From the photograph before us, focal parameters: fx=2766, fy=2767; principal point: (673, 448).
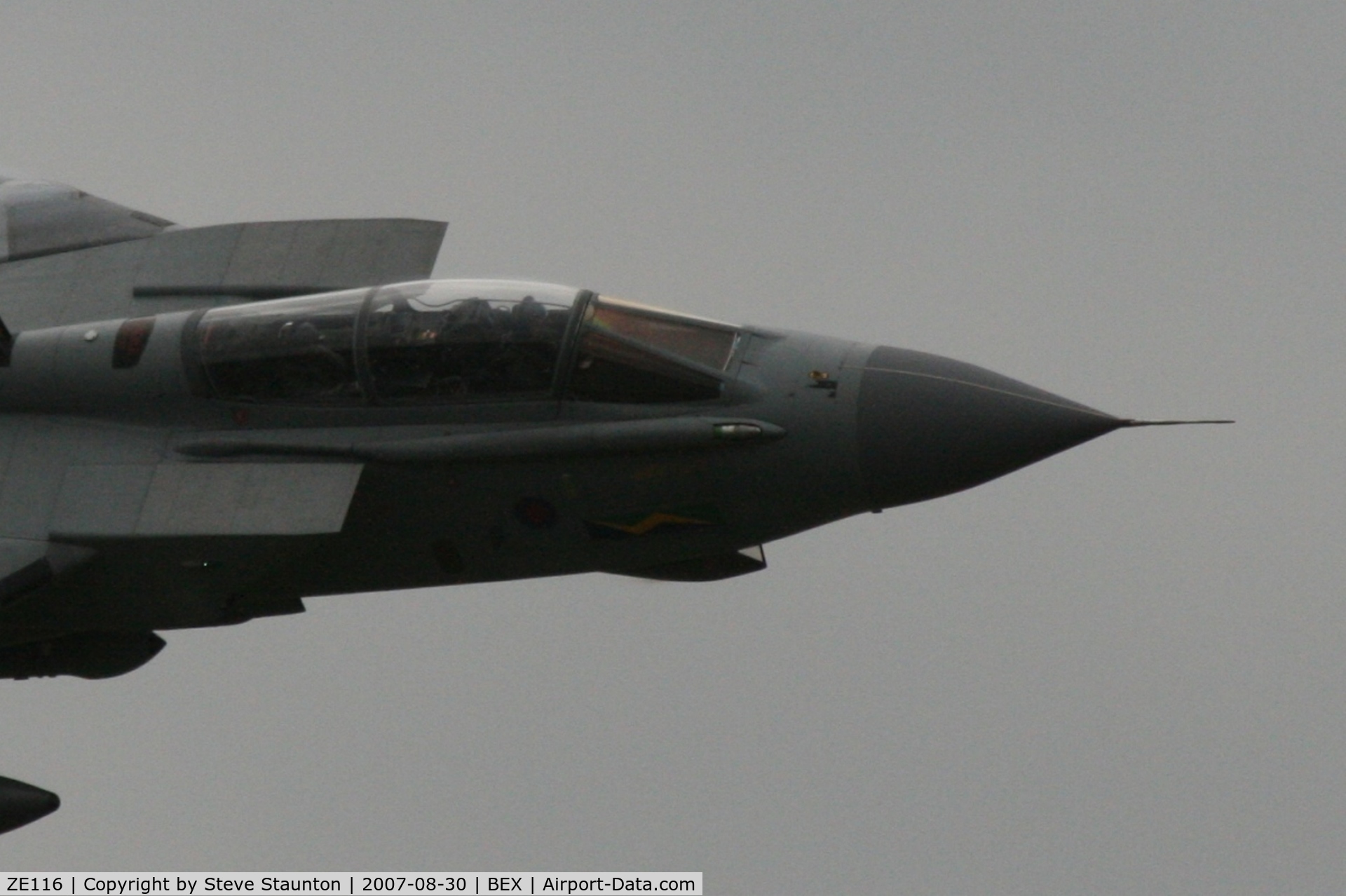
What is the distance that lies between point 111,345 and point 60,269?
3722 mm

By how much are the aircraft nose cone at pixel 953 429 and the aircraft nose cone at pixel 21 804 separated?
790 cm

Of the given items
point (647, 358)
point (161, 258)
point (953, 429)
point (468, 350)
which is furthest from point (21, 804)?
point (953, 429)

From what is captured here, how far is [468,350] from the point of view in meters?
22.2

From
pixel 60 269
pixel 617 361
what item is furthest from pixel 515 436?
pixel 60 269

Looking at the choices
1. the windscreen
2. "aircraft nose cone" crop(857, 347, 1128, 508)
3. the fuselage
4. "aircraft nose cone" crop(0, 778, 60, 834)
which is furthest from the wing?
"aircraft nose cone" crop(857, 347, 1128, 508)

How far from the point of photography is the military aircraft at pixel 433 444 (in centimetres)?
2148

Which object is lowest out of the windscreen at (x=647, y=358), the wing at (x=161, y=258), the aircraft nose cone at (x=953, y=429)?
the aircraft nose cone at (x=953, y=429)

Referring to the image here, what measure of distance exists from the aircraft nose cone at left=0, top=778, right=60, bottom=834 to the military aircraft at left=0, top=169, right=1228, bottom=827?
0.09 ft

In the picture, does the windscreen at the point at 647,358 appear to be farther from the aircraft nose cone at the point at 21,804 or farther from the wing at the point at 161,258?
the aircraft nose cone at the point at 21,804

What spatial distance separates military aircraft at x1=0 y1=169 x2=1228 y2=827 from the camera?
70.5 ft

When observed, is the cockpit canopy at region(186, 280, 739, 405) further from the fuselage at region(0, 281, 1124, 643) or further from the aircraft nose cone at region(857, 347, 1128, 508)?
the aircraft nose cone at region(857, 347, 1128, 508)

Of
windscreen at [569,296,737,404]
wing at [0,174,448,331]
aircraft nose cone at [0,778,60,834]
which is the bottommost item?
aircraft nose cone at [0,778,60,834]

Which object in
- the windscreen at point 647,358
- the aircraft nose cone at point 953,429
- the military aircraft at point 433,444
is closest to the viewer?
the aircraft nose cone at point 953,429

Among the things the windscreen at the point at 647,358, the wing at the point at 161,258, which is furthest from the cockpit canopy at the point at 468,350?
the wing at the point at 161,258
